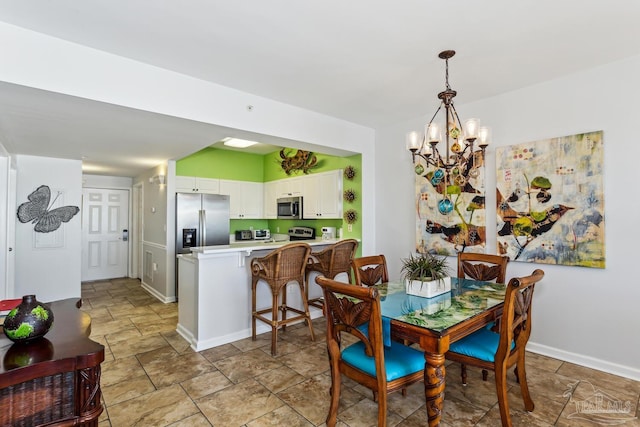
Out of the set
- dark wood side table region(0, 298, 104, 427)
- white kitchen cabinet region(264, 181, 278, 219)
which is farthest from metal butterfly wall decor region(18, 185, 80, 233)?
dark wood side table region(0, 298, 104, 427)

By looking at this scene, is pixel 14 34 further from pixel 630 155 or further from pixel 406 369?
pixel 630 155

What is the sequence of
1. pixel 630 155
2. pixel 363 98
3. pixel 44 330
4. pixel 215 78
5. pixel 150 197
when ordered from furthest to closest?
pixel 150 197 → pixel 363 98 → pixel 215 78 → pixel 630 155 → pixel 44 330

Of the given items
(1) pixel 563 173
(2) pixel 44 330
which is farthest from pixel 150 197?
(1) pixel 563 173

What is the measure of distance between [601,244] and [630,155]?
0.73 meters

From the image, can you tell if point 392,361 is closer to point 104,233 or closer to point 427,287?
point 427,287

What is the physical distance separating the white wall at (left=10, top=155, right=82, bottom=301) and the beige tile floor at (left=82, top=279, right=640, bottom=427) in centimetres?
229

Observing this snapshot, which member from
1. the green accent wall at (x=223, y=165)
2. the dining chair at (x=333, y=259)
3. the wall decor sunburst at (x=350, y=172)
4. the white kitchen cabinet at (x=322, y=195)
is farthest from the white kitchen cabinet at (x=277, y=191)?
the dining chair at (x=333, y=259)

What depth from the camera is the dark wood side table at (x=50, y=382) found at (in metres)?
1.13

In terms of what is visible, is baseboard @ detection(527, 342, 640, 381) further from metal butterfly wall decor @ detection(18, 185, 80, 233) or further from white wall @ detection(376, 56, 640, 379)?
metal butterfly wall decor @ detection(18, 185, 80, 233)

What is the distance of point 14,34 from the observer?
204cm

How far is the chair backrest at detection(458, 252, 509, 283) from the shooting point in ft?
9.03

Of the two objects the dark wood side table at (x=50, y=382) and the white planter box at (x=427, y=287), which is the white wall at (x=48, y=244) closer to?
the dark wood side table at (x=50, y=382)

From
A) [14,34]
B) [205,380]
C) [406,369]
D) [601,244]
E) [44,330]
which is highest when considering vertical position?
[14,34]

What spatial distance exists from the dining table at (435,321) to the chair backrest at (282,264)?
3.58 feet
